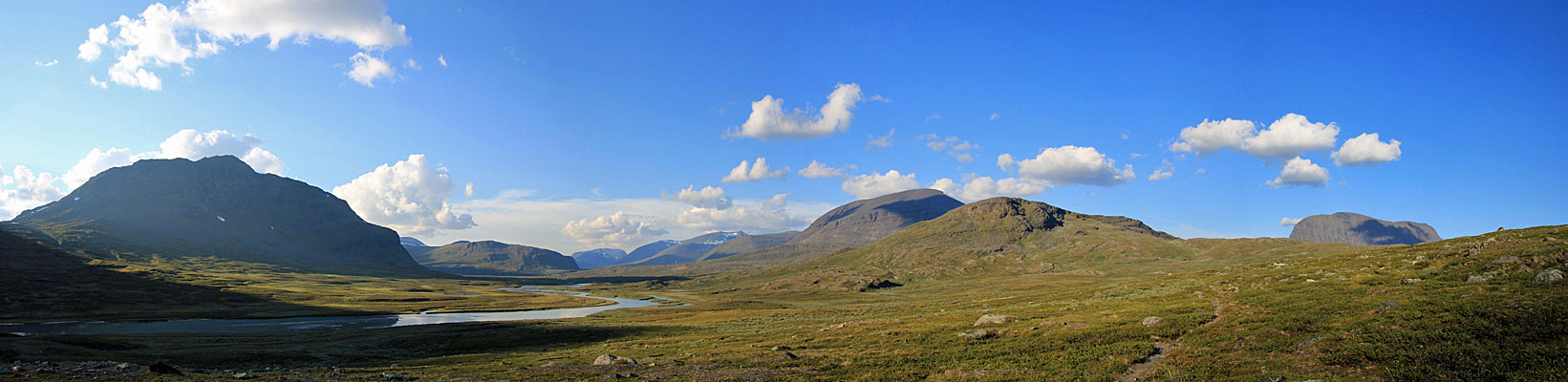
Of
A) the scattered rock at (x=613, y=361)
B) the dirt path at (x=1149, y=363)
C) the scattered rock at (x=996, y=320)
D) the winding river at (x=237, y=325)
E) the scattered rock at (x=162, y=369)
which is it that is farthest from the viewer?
the winding river at (x=237, y=325)

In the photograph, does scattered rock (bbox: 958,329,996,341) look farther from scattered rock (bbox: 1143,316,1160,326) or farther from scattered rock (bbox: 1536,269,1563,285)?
scattered rock (bbox: 1536,269,1563,285)

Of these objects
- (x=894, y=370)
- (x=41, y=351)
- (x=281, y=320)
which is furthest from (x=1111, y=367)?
(x=281, y=320)

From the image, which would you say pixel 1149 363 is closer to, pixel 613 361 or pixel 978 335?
pixel 978 335

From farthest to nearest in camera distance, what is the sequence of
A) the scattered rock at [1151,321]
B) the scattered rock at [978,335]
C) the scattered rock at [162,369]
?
1. the scattered rock at [978,335]
2. the scattered rock at [1151,321]
3. the scattered rock at [162,369]

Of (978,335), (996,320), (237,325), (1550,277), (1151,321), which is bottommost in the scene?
(237,325)

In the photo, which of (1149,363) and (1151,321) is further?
(1151,321)

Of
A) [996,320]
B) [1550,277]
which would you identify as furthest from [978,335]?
[1550,277]

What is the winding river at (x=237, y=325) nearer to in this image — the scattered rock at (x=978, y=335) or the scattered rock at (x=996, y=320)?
the scattered rock at (x=996, y=320)

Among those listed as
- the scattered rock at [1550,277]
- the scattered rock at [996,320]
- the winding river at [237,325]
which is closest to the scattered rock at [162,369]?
the scattered rock at [996,320]

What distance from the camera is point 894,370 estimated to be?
35312 millimetres

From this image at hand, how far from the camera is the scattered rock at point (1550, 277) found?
3322 centimetres

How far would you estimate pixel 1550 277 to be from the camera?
3366 cm

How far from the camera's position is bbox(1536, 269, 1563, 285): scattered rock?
33.2 meters

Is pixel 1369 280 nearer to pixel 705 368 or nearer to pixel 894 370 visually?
pixel 894 370
